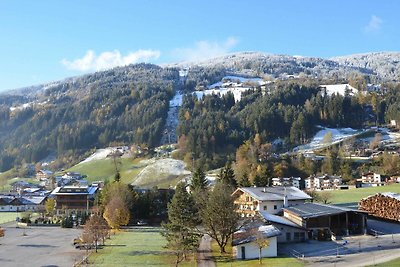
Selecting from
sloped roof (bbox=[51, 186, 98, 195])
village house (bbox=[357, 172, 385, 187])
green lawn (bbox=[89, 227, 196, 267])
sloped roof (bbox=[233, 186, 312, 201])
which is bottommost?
green lawn (bbox=[89, 227, 196, 267])

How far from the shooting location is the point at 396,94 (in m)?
178

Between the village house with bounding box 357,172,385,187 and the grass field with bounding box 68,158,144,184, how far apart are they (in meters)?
51.4

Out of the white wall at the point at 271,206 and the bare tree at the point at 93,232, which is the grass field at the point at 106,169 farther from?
the bare tree at the point at 93,232

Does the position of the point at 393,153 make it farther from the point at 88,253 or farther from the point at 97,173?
the point at 88,253

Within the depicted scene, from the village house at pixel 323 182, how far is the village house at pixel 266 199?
102 ft

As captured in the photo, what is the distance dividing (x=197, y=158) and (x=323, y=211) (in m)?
78.4

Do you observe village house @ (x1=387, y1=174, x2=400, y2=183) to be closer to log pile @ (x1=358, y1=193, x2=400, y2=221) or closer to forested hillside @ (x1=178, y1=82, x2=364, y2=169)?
log pile @ (x1=358, y1=193, x2=400, y2=221)

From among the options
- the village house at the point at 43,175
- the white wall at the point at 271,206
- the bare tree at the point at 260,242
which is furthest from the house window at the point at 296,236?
the village house at the point at 43,175

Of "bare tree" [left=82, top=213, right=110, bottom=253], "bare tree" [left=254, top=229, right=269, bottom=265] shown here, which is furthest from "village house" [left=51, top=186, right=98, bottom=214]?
"bare tree" [left=254, top=229, right=269, bottom=265]

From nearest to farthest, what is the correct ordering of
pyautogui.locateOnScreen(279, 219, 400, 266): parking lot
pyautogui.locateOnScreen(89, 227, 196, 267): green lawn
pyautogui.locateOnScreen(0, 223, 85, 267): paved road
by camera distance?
pyautogui.locateOnScreen(279, 219, 400, 266): parking lot < pyautogui.locateOnScreen(89, 227, 196, 267): green lawn < pyautogui.locateOnScreen(0, 223, 85, 267): paved road

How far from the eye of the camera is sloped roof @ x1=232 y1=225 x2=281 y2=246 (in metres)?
37.3

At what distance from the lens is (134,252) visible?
136 feet

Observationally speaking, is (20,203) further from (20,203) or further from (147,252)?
(147,252)

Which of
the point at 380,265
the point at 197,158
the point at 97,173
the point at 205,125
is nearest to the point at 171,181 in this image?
the point at 197,158
